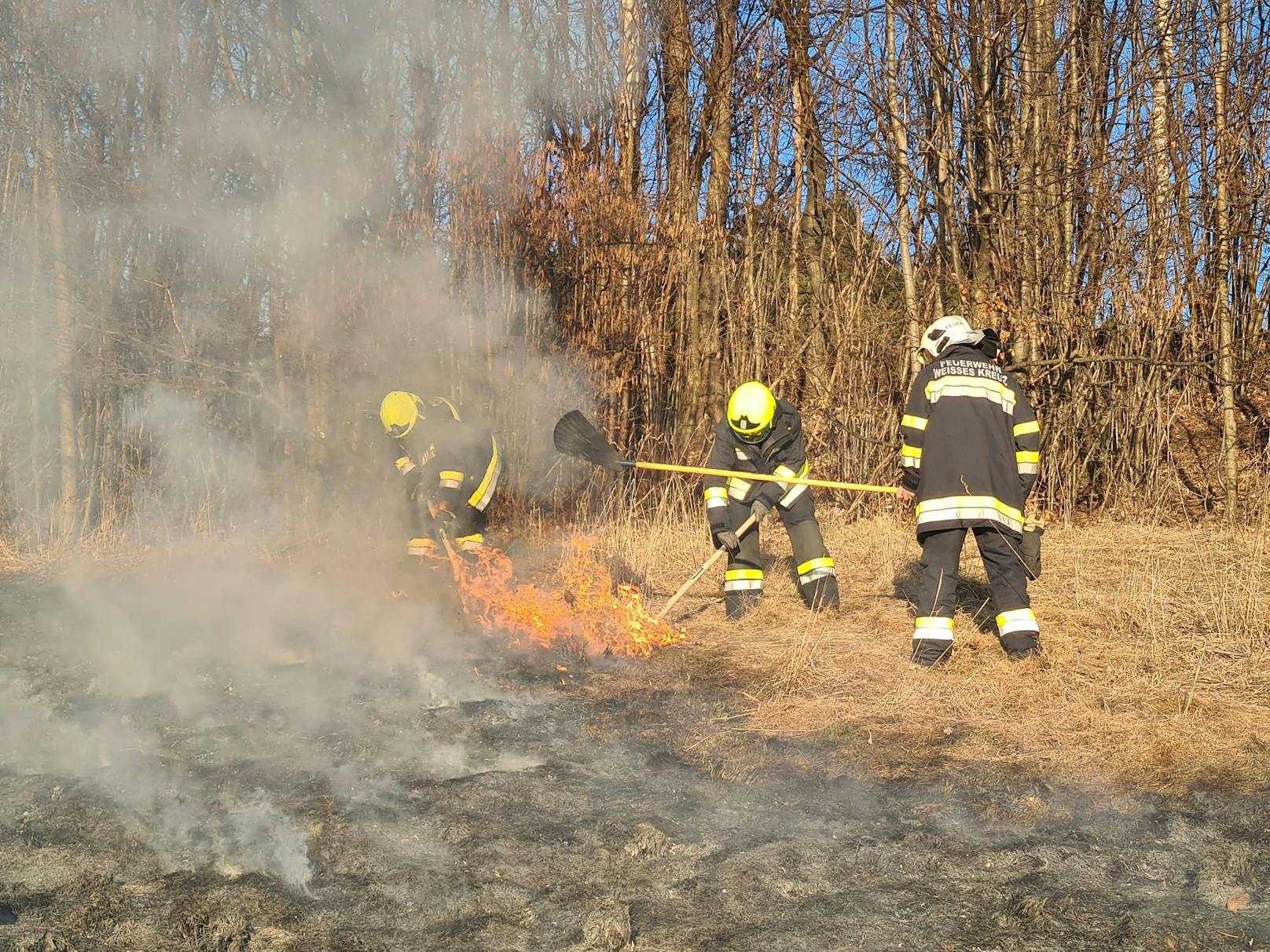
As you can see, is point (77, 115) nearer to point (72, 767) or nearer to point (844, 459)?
point (72, 767)

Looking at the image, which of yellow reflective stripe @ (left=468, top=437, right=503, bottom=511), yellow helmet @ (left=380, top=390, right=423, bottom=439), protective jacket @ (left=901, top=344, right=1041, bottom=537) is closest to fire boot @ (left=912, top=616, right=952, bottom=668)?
protective jacket @ (left=901, top=344, right=1041, bottom=537)

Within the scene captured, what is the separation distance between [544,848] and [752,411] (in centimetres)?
385

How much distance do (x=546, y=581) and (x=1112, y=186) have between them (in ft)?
21.1

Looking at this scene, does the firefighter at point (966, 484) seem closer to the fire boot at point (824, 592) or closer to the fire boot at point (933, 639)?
the fire boot at point (933, 639)

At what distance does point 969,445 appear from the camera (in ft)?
17.8

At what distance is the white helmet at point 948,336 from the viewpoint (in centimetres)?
559

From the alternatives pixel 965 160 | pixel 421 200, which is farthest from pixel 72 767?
pixel 965 160

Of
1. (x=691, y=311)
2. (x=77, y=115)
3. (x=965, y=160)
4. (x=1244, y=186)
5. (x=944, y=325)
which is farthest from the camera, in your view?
(x=691, y=311)

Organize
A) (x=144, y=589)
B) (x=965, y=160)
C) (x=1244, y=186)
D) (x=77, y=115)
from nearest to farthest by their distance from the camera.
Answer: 1. (x=144, y=589)
2. (x=77, y=115)
3. (x=1244, y=186)
4. (x=965, y=160)

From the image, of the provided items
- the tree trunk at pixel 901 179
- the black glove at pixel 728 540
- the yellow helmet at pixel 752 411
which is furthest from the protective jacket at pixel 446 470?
the tree trunk at pixel 901 179

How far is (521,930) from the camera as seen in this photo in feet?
9.47

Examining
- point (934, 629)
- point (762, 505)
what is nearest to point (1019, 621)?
point (934, 629)

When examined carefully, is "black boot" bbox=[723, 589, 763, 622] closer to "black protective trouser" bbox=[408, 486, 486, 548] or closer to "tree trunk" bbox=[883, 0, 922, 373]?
"black protective trouser" bbox=[408, 486, 486, 548]

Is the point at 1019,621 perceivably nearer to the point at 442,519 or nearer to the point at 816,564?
the point at 816,564
